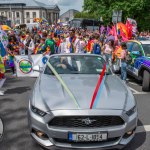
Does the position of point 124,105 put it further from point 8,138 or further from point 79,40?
point 79,40

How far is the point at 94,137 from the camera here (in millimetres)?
3727

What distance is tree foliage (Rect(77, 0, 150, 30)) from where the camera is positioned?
1319 inches

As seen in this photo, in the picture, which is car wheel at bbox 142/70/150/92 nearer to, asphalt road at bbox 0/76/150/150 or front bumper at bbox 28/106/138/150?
asphalt road at bbox 0/76/150/150

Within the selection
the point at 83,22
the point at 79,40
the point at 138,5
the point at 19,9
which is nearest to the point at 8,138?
the point at 79,40

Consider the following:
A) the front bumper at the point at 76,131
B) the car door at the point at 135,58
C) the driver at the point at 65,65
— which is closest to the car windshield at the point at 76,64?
the driver at the point at 65,65

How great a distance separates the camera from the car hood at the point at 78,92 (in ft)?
12.9

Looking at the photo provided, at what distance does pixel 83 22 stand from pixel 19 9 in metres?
99.7

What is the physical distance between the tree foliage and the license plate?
103 feet

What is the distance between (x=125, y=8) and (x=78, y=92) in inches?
1223

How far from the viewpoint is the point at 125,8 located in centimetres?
3350

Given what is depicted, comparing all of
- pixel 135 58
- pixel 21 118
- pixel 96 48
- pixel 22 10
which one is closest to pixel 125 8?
pixel 96 48

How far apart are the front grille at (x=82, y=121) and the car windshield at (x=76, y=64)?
1.71 meters

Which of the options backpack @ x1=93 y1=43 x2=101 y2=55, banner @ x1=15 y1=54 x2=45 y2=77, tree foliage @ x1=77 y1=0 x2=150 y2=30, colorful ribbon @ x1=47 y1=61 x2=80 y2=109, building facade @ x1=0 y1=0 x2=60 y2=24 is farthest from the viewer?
building facade @ x1=0 y1=0 x2=60 y2=24

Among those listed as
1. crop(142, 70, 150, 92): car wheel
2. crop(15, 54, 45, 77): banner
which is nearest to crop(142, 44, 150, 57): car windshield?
crop(142, 70, 150, 92): car wheel
